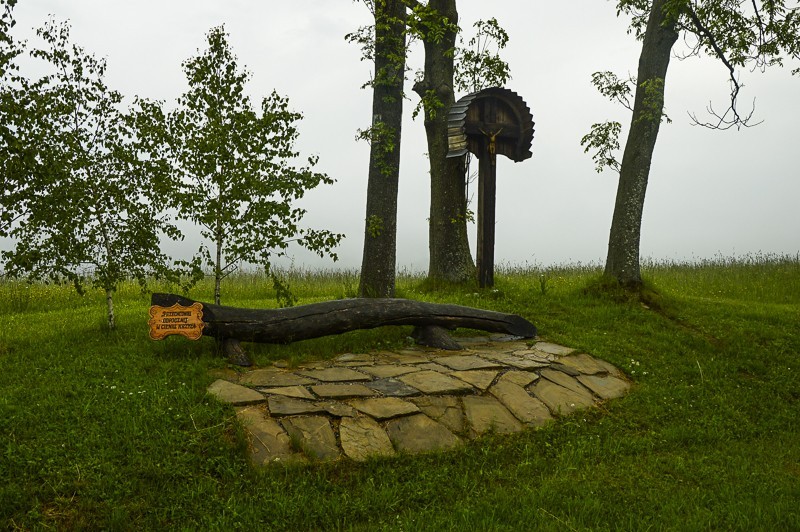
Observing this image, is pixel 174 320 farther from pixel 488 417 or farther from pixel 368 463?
pixel 488 417

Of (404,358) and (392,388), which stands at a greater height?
(404,358)

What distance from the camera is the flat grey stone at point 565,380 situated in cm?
793

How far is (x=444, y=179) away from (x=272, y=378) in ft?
23.5

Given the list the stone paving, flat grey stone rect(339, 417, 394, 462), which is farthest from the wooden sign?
flat grey stone rect(339, 417, 394, 462)

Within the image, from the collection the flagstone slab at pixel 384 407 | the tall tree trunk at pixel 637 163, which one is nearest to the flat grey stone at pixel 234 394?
the flagstone slab at pixel 384 407

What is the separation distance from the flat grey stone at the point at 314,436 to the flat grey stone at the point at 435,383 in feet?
4.35

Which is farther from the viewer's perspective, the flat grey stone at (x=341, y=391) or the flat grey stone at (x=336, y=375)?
the flat grey stone at (x=336, y=375)

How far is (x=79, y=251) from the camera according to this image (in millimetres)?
8586

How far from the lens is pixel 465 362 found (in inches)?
319

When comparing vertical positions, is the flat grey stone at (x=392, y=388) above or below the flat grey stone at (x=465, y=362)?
below

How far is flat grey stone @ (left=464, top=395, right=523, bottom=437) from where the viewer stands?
6.57 metres

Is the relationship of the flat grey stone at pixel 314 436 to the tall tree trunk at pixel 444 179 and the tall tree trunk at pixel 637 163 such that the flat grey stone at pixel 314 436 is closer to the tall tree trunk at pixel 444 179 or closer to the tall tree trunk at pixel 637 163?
the tall tree trunk at pixel 444 179

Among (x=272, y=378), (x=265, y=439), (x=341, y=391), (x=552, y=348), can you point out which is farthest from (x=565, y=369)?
(x=265, y=439)

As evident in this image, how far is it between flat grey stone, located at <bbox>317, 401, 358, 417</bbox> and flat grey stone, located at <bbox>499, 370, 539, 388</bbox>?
6.88 ft
